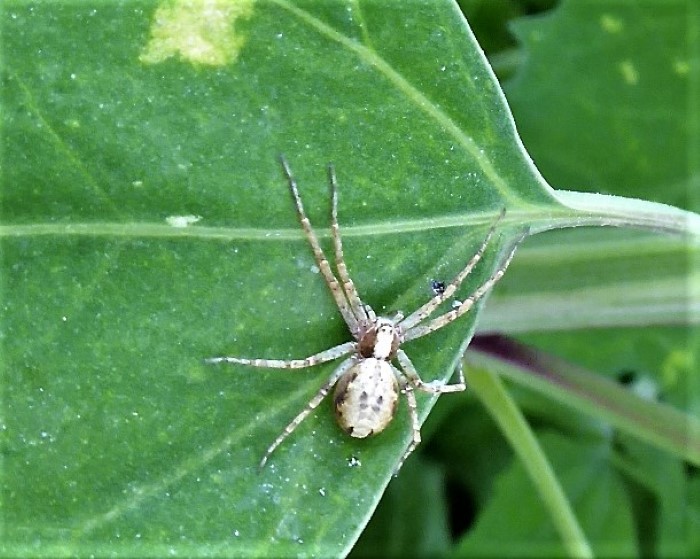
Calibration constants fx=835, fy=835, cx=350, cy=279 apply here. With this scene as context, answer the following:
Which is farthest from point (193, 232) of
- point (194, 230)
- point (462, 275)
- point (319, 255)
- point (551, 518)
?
point (551, 518)

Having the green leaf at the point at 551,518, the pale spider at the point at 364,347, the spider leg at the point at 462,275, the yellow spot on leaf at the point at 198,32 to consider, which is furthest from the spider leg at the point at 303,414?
the green leaf at the point at 551,518

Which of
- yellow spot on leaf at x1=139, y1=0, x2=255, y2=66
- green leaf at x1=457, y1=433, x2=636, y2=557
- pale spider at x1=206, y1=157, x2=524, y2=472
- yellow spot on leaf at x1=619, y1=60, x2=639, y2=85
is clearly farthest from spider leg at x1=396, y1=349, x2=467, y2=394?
yellow spot on leaf at x1=619, y1=60, x2=639, y2=85

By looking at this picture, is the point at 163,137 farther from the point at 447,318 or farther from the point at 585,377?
the point at 585,377

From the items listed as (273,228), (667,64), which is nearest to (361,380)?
(273,228)

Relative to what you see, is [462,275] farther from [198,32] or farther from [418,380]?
[198,32]

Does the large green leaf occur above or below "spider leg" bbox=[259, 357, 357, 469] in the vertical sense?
above

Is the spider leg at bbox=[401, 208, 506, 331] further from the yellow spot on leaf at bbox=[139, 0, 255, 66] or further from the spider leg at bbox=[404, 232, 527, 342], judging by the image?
the yellow spot on leaf at bbox=[139, 0, 255, 66]
